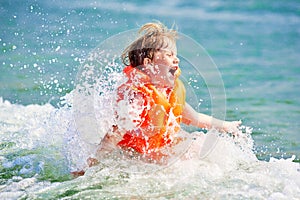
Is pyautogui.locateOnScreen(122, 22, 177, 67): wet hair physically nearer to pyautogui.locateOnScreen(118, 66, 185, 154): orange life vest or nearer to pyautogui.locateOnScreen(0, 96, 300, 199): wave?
pyautogui.locateOnScreen(118, 66, 185, 154): orange life vest

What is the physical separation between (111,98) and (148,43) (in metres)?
0.44

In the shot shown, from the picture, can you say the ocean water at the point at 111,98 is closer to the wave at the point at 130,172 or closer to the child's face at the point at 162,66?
the wave at the point at 130,172

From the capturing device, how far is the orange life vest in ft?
11.1

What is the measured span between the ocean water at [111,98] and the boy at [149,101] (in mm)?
129

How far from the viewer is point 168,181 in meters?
3.15

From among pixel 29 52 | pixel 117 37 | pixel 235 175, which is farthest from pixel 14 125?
pixel 29 52

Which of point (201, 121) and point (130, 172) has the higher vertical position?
point (201, 121)

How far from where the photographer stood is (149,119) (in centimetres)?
339

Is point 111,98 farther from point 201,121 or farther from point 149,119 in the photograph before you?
point 201,121

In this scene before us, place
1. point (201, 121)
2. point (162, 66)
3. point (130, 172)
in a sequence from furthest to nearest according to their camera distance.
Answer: point (201, 121)
point (162, 66)
point (130, 172)

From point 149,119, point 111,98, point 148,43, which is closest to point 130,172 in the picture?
point 149,119

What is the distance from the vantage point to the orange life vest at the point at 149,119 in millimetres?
3391

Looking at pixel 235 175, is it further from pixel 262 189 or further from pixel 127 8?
pixel 127 8

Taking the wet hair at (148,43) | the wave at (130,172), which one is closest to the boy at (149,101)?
the wet hair at (148,43)
